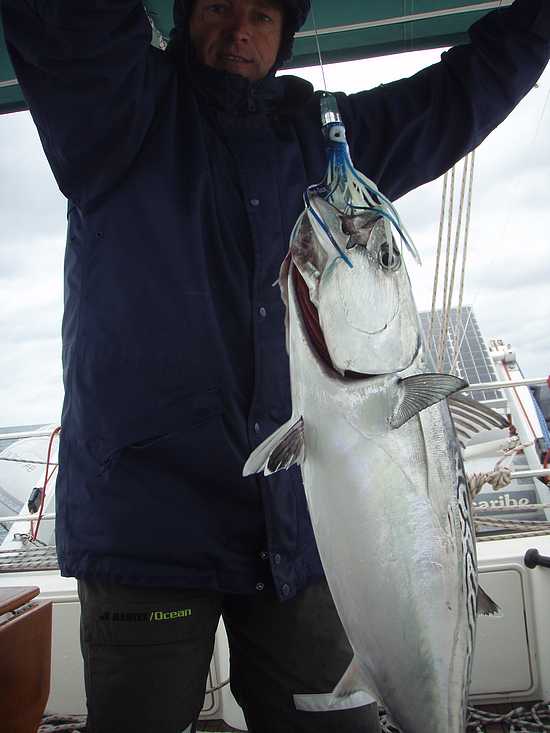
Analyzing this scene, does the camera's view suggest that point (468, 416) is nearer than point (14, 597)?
Yes

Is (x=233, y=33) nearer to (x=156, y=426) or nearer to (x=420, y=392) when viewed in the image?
(x=156, y=426)

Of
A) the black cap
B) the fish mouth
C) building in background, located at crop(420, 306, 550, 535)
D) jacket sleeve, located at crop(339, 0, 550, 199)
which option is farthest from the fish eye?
building in background, located at crop(420, 306, 550, 535)

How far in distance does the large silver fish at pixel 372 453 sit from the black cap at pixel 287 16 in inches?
46.3

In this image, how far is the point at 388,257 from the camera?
105cm

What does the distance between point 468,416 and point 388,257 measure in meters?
0.35

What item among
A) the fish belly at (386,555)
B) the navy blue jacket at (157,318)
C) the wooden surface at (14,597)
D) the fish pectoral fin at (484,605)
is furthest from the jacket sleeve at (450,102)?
the wooden surface at (14,597)

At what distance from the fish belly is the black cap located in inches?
59.2

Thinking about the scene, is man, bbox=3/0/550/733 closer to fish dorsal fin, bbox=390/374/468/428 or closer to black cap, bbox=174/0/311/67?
black cap, bbox=174/0/311/67

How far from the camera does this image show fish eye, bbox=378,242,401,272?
1043mm

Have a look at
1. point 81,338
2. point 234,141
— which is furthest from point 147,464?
point 234,141

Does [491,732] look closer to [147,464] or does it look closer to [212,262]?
[147,464]

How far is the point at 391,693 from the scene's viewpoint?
3.51 feet

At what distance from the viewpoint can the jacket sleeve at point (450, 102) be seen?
73.7 inches

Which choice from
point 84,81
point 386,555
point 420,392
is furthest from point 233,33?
point 386,555
